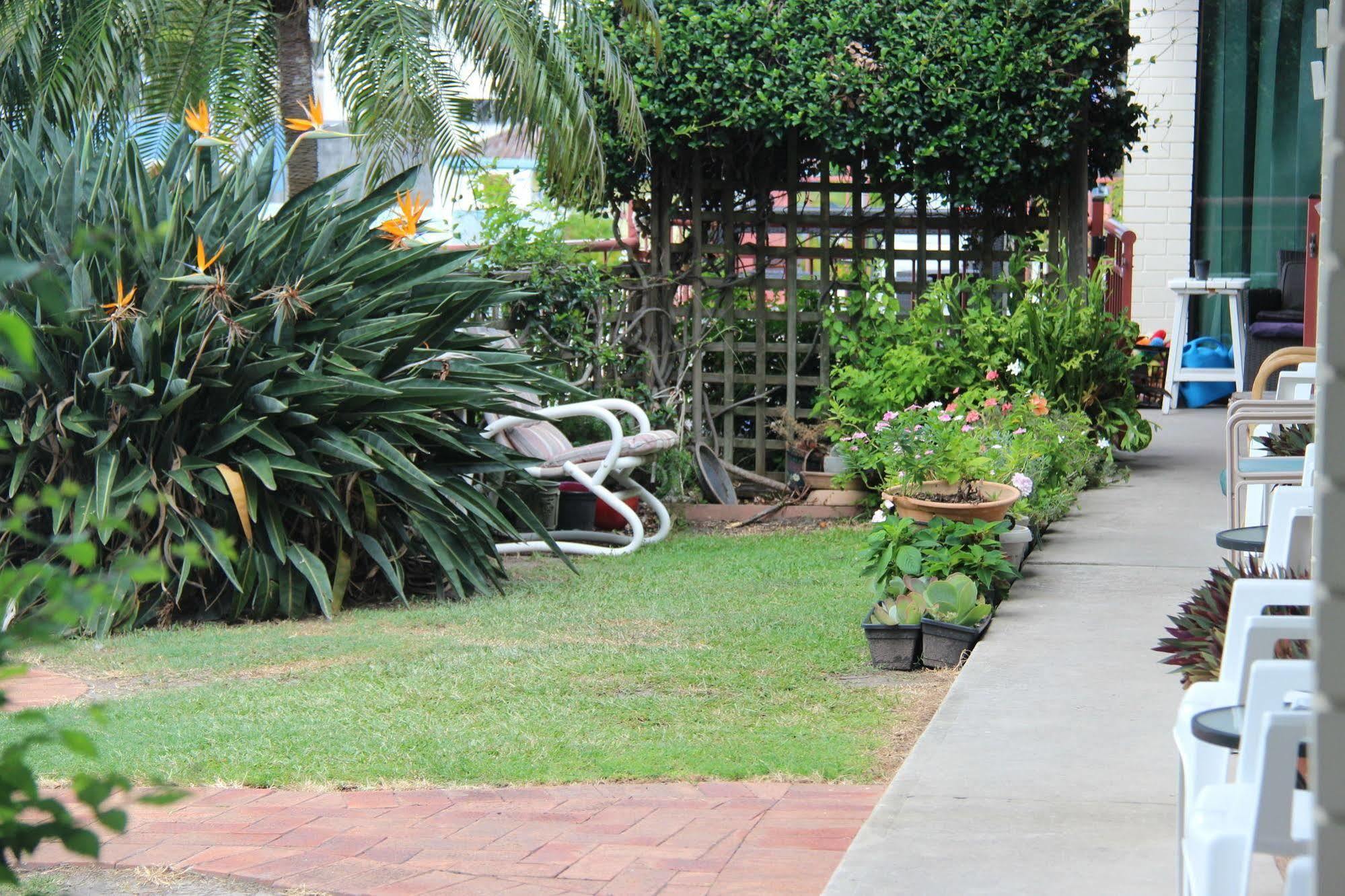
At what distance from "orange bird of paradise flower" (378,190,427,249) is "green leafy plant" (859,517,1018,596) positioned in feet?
8.61

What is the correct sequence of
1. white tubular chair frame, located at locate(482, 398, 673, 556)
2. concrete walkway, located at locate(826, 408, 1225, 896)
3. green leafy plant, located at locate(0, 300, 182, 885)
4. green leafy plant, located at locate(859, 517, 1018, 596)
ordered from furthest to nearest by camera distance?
white tubular chair frame, located at locate(482, 398, 673, 556) < green leafy plant, located at locate(859, 517, 1018, 596) < concrete walkway, located at locate(826, 408, 1225, 896) < green leafy plant, located at locate(0, 300, 182, 885)

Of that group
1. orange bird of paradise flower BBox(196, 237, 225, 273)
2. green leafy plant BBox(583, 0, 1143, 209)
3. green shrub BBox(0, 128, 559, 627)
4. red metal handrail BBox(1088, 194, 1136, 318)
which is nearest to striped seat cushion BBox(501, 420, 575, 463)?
green shrub BBox(0, 128, 559, 627)

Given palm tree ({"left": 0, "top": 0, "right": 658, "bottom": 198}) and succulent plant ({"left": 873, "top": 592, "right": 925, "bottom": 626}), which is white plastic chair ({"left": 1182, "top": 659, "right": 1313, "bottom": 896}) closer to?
succulent plant ({"left": 873, "top": 592, "right": 925, "bottom": 626})

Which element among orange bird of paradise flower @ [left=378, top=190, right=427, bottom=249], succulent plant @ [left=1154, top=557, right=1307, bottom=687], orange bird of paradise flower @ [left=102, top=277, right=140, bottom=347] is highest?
orange bird of paradise flower @ [left=378, top=190, right=427, bottom=249]

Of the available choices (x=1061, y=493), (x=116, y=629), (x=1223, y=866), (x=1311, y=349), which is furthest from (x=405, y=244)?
(x=1223, y=866)

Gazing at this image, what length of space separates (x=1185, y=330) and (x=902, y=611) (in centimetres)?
712

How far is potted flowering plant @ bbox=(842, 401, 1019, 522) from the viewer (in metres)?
5.21

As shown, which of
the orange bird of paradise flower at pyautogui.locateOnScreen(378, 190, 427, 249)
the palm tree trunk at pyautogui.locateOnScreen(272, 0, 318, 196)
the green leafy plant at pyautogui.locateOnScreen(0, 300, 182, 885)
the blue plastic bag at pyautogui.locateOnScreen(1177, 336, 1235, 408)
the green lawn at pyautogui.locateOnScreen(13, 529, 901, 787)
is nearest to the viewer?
the green leafy plant at pyautogui.locateOnScreen(0, 300, 182, 885)

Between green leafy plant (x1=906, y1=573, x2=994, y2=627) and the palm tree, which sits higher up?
the palm tree

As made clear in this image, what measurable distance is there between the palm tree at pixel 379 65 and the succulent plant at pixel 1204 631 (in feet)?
17.6

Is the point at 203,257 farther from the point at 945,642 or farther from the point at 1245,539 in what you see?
the point at 1245,539

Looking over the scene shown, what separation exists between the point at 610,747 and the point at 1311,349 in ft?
10.5

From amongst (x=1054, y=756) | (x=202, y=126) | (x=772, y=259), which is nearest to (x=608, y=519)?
(x=772, y=259)

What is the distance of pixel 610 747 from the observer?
3.75 metres
